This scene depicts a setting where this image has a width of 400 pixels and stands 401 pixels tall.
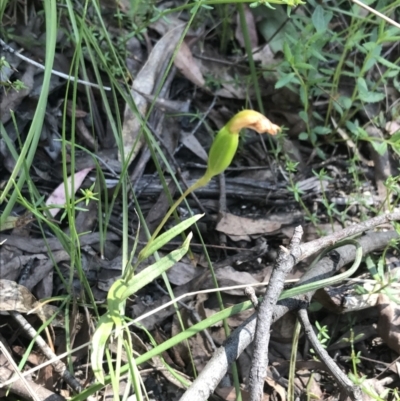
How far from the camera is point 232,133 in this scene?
2.69ft

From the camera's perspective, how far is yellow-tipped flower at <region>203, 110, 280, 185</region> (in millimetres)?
763

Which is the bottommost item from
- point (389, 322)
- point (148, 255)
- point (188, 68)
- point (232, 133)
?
point (389, 322)

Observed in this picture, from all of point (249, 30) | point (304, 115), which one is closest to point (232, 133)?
point (304, 115)

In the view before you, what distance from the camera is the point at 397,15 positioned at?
71.4 inches

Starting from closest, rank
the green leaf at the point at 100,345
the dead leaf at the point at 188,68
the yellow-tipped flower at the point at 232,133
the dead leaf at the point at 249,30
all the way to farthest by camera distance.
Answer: the yellow-tipped flower at the point at 232,133 < the green leaf at the point at 100,345 < the dead leaf at the point at 188,68 < the dead leaf at the point at 249,30

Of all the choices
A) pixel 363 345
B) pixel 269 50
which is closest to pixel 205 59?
pixel 269 50

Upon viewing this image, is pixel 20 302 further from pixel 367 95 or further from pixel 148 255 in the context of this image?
pixel 367 95

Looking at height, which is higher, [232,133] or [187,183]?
[232,133]

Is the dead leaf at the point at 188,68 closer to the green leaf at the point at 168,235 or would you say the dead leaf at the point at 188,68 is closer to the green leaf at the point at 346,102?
the green leaf at the point at 346,102

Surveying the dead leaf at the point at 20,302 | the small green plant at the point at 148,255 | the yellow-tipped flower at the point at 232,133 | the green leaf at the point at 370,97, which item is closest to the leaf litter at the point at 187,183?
the dead leaf at the point at 20,302

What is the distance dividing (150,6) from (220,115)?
0.42 m

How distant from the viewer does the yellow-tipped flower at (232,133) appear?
76 centimetres

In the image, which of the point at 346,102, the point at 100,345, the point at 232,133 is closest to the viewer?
the point at 232,133

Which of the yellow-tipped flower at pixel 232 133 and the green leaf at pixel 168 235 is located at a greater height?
the yellow-tipped flower at pixel 232 133
